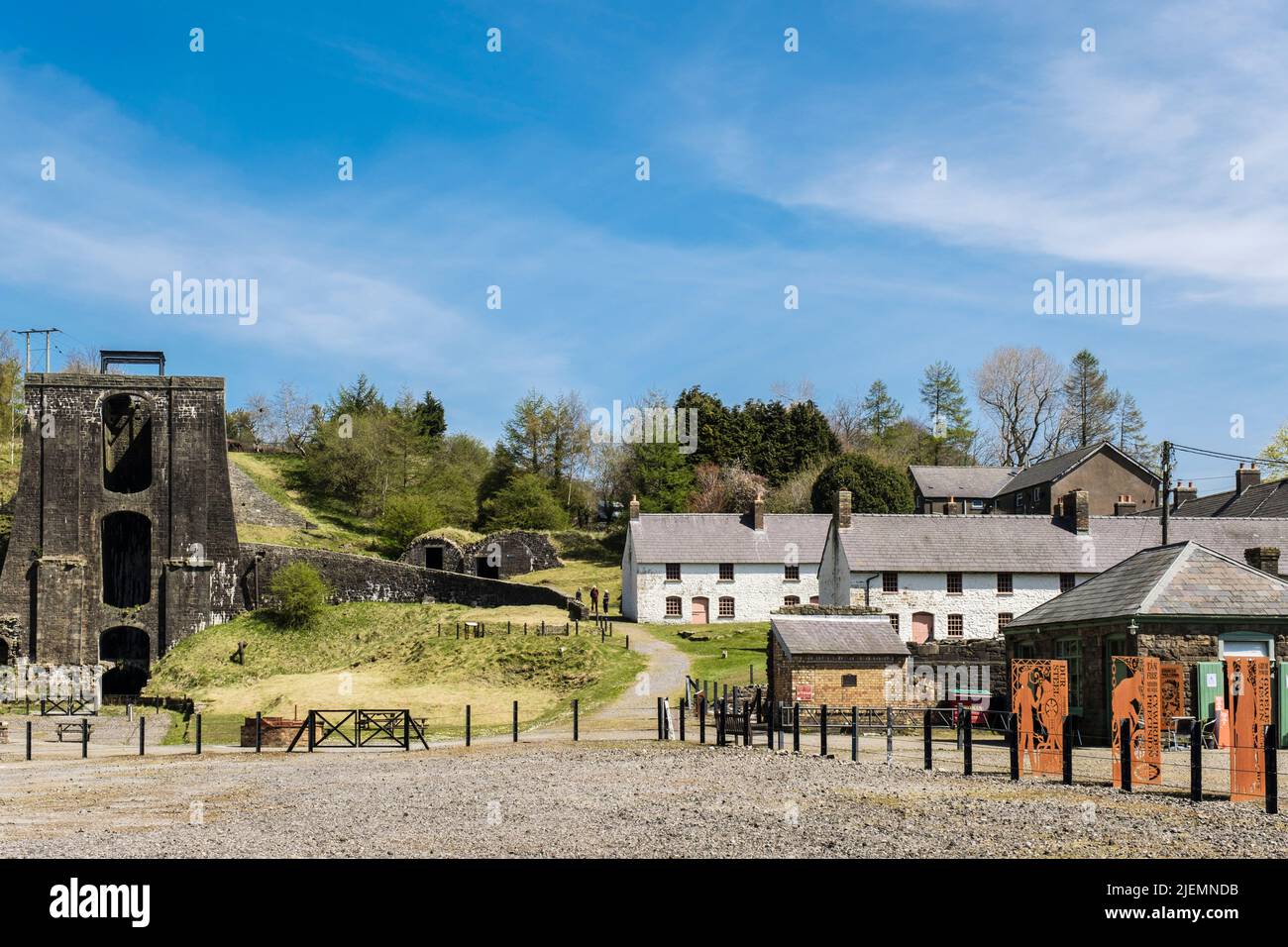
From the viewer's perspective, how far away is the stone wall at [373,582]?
5669 cm

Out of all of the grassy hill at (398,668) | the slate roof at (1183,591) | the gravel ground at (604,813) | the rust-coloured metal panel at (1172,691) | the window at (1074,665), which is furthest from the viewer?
the grassy hill at (398,668)

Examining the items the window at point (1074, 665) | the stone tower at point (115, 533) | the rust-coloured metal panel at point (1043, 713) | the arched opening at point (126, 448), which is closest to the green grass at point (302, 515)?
the arched opening at point (126, 448)

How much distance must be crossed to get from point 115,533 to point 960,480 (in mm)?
46962

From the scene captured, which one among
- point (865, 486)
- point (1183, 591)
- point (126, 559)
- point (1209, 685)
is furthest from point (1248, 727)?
point (126, 559)

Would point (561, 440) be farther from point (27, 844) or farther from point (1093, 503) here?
point (27, 844)

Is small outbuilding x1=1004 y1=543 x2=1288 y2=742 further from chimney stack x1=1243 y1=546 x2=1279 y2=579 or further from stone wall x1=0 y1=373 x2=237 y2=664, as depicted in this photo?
stone wall x1=0 y1=373 x2=237 y2=664

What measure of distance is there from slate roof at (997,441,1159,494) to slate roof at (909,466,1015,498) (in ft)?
7.39

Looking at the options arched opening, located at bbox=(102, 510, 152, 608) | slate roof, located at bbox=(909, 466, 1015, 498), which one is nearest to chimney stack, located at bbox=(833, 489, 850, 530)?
slate roof, located at bbox=(909, 466, 1015, 498)

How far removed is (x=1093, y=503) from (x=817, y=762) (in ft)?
166

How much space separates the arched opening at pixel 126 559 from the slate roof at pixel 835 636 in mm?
36507

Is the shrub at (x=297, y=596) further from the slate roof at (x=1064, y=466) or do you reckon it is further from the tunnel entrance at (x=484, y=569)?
the slate roof at (x=1064, y=466)

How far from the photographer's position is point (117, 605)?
56.9 meters

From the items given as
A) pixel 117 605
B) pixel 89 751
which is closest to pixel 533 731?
pixel 89 751

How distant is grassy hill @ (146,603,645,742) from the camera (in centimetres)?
4056
